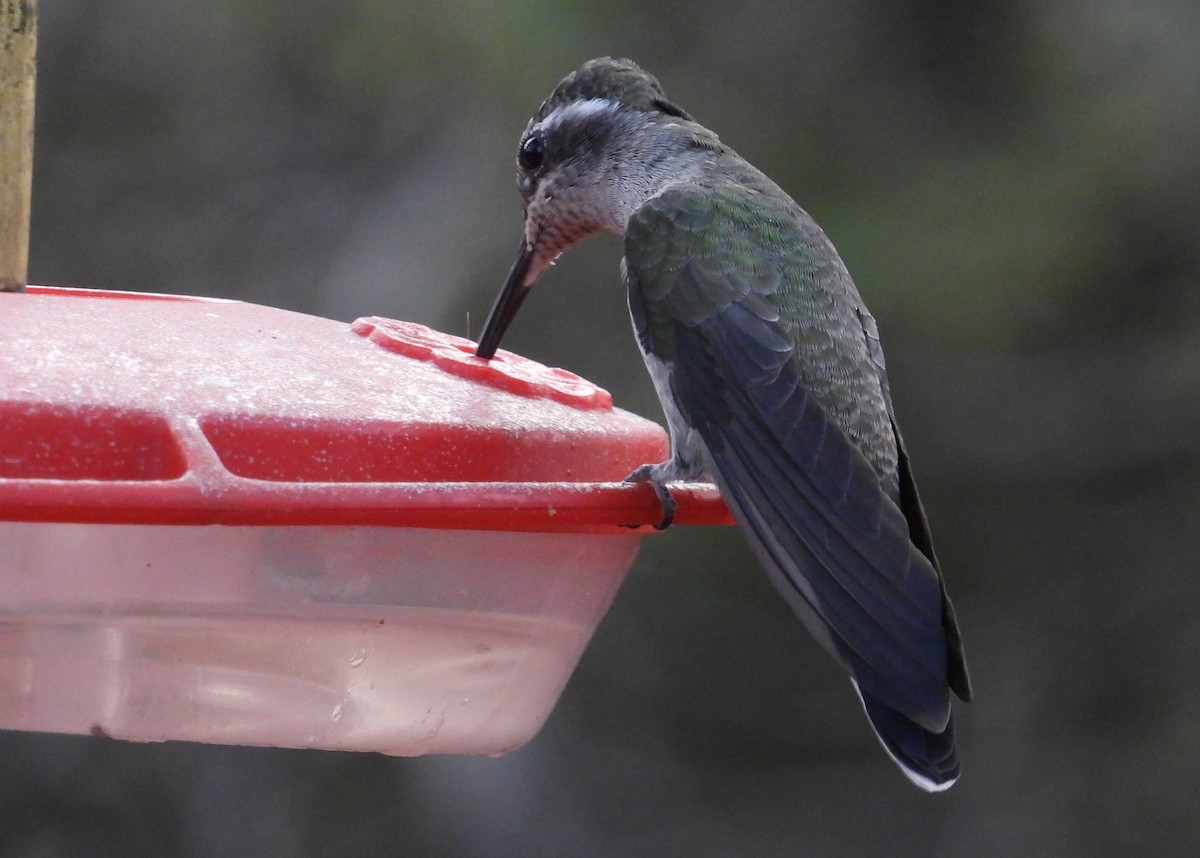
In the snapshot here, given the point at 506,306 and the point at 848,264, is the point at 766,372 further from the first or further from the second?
the point at 848,264

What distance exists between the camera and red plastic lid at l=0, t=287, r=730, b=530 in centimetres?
182

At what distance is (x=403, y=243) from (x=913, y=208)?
6.97 ft

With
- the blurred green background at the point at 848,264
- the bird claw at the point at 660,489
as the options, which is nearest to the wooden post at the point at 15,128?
the bird claw at the point at 660,489

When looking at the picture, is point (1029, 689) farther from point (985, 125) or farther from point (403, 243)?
point (403, 243)

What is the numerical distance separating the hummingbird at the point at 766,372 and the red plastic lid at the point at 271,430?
0.65ft

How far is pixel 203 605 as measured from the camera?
2.08m

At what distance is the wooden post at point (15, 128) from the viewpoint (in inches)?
98.6

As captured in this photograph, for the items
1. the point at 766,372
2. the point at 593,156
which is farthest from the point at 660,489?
the point at 593,156

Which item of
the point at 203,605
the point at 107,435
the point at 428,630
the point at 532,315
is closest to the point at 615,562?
the point at 428,630

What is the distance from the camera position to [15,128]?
2.54m

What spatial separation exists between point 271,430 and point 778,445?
4.03 feet

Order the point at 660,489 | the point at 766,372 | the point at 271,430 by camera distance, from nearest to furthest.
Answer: the point at 271,430
the point at 660,489
the point at 766,372

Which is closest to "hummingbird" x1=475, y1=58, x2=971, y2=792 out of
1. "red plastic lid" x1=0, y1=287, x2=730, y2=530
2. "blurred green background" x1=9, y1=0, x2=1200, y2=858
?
"red plastic lid" x1=0, y1=287, x2=730, y2=530

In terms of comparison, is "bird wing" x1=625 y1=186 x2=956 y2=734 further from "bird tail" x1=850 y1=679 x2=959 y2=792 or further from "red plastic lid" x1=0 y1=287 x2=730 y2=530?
"red plastic lid" x1=0 y1=287 x2=730 y2=530
